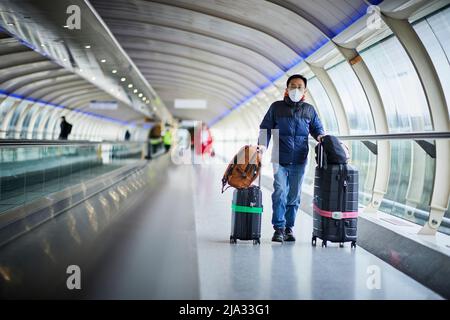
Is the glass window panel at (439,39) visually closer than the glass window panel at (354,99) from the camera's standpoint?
Yes

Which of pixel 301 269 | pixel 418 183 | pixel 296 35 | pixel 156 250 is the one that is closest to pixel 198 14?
pixel 296 35

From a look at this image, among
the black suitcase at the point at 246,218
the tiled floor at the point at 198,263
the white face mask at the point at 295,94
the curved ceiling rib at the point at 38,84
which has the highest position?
the curved ceiling rib at the point at 38,84

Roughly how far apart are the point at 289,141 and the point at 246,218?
1.01 metres

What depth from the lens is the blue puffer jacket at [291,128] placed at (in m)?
6.00

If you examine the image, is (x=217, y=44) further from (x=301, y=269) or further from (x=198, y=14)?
(x=301, y=269)

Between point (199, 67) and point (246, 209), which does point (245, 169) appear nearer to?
point (246, 209)

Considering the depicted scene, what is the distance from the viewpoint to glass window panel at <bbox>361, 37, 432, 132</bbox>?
31.4 feet

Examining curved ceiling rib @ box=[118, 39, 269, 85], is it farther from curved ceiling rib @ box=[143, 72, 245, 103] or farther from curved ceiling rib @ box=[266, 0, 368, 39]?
curved ceiling rib @ box=[266, 0, 368, 39]

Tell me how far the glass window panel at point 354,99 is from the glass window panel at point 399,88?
1250mm

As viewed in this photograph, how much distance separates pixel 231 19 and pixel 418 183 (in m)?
4.69

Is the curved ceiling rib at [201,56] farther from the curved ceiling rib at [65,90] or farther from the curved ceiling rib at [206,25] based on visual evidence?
the curved ceiling rib at [65,90]

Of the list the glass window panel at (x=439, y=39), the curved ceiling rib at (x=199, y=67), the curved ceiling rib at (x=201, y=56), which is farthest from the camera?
the curved ceiling rib at (x=199, y=67)

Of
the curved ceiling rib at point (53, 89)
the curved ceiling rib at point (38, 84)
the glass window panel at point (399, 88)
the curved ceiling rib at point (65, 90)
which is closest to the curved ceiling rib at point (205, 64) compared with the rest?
the glass window panel at point (399, 88)

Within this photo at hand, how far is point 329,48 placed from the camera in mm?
8758
